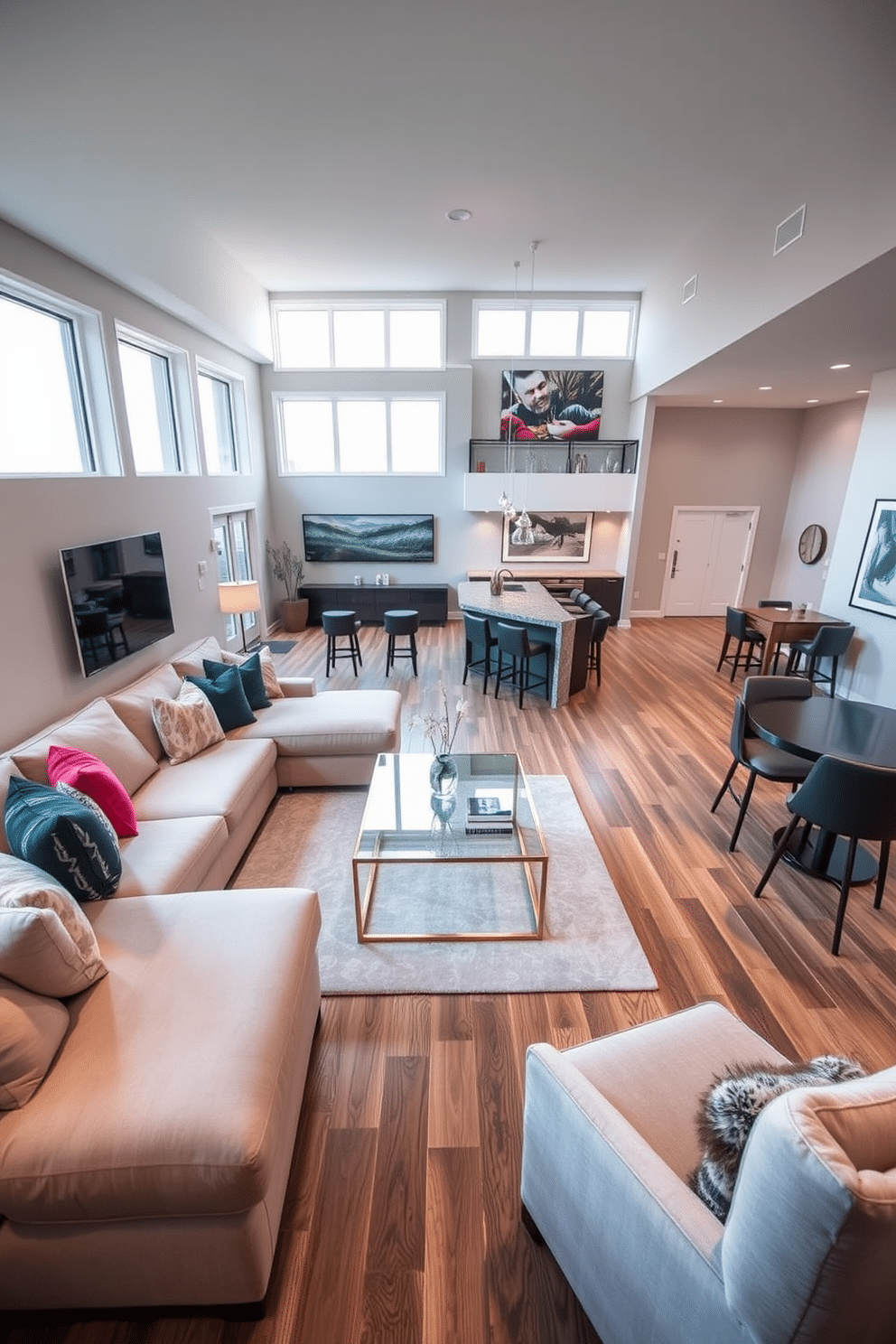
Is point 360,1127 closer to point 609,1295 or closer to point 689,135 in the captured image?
point 609,1295

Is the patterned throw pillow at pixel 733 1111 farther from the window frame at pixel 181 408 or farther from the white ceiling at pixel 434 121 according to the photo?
the window frame at pixel 181 408

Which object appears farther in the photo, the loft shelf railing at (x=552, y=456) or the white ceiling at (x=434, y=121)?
the loft shelf railing at (x=552, y=456)

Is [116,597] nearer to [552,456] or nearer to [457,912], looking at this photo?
[457,912]

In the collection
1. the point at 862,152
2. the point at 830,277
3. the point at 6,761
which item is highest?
the point at 862,152

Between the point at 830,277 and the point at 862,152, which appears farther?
the point at 830,277

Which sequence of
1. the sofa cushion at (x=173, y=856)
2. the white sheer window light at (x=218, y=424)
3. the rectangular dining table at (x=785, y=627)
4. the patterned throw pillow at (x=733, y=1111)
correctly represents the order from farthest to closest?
the white sheer window light at (x=218, y=424) < the rectangular dining table at (x=785, y=627) < the sofa cushion at (x=173, y=856) < the patterned throw pillow at (x=733, y=1111)

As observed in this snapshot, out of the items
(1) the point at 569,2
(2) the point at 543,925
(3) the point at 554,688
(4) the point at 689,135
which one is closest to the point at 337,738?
(2) the point at 543,925

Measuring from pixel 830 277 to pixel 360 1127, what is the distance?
15.9 feet

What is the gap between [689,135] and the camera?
394 cm

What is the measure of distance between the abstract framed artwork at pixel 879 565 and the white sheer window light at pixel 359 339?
6.38 meters

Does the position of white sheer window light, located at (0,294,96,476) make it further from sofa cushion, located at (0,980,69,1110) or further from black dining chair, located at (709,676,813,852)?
black dining chair, located at (709,676,813,852)

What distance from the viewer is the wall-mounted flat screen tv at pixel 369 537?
8.62 metres

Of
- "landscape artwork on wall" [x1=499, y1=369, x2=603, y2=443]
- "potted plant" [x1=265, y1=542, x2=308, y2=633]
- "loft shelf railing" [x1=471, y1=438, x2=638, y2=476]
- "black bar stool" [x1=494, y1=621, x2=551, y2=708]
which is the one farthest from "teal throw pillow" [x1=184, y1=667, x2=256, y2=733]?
"landscape artwork on wall" [x1=499, y1=369, x2=603, y2=443]

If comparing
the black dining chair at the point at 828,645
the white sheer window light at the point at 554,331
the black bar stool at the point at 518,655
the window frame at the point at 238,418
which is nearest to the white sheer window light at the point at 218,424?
the window frame at the point at 238,418
